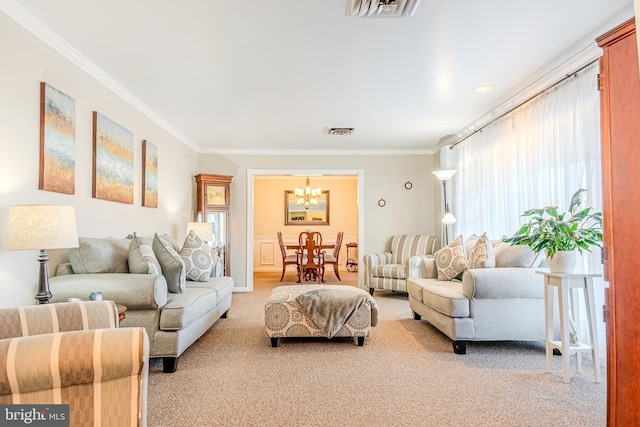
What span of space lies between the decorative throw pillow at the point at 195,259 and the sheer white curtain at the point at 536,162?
3303 millimetres

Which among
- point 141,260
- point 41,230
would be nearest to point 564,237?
point 141,260

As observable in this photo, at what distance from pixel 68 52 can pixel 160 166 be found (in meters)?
1.94

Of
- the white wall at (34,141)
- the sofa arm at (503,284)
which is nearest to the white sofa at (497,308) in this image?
the sofa arm at (503,284)

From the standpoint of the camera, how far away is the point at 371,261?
580 centimetres

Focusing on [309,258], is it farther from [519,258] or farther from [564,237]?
[564,237]

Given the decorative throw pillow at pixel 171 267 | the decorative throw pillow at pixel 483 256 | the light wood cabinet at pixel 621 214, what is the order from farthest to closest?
the decorative throw pillow at pixel 483 256
the decorative throw pillow at pixel 171 267
the light wood cabinet at pixel 621 214

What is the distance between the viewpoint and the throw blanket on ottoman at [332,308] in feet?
10.5

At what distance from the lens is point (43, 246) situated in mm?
2020

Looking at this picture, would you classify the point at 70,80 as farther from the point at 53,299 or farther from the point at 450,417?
the point at 450,417

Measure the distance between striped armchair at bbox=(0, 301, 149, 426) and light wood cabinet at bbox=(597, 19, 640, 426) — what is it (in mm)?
1794

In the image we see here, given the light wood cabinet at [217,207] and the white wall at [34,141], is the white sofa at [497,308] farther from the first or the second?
the light wood cabinet at [217,207]

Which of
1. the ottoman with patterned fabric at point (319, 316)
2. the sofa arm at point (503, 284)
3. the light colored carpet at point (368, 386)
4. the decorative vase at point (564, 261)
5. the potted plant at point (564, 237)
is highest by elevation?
the potted plant at point (564, 237)

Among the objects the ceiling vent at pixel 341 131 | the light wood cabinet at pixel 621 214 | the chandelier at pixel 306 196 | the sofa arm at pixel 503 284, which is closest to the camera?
the light wood cabinet at pixel 621 214

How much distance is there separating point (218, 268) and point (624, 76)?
502 cm
